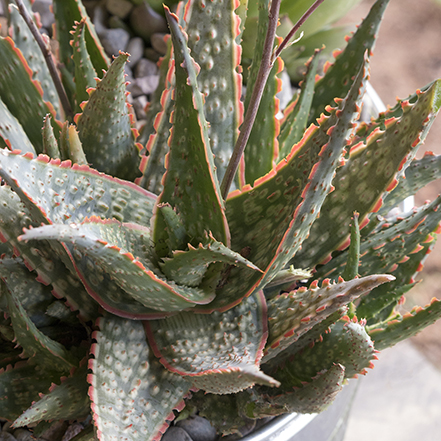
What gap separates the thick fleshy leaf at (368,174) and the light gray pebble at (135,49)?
601 mm

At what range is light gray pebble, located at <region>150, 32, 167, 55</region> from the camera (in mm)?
883

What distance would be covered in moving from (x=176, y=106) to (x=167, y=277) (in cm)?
13

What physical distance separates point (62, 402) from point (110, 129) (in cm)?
24

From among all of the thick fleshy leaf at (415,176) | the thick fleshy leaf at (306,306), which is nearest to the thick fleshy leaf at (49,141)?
the thick fleshy leaf at (306,306)

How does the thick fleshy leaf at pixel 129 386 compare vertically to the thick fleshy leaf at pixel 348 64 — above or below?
below

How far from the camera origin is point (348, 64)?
0.52 m

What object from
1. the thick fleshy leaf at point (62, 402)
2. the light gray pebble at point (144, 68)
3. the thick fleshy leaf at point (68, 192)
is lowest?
the thick fleshy leaf at point (62, 402)

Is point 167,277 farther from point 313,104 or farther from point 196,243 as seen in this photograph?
point 313,104

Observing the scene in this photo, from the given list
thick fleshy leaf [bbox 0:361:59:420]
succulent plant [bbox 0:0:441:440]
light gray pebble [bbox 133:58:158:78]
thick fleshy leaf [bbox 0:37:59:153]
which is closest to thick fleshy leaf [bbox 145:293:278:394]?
succulent plant [bbox 0:0:441:440]

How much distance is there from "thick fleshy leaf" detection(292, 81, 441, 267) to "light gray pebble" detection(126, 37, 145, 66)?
23.7 inches

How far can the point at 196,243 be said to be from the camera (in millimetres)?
377

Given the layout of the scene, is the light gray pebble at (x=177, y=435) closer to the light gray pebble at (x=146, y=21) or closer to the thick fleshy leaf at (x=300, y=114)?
the thick fleshy leaf at (x=300, y=114)

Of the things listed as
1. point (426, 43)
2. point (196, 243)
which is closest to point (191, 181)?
point (196, 243)

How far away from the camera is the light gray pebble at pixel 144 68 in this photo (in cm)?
89
